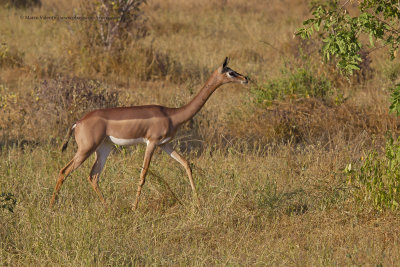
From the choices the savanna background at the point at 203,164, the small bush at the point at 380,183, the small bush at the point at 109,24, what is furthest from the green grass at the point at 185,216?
the small bush at the point at 109,24

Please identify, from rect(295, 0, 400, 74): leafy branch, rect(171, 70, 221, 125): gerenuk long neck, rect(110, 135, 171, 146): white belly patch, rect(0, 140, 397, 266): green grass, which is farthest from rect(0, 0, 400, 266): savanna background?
rect(295, 0, 400, 74): leafy branch

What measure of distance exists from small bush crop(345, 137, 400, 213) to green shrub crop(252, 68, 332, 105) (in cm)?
307

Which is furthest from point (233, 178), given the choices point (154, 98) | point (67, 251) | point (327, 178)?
point (154, 98)

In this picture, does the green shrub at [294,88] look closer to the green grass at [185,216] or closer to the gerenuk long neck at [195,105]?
the green grass at [185,216]

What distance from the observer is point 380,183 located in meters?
5.62

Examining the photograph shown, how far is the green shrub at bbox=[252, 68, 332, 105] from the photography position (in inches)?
350

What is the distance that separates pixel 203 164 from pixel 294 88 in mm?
2340

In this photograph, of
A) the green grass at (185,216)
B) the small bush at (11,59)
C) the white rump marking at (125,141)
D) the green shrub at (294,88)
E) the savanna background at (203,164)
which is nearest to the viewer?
the green grass at (185,216)

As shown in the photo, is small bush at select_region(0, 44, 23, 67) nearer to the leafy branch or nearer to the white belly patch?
the white belly patch

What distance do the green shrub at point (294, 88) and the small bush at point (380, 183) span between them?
3.07 metres

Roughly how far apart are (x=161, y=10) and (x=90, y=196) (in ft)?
39.0

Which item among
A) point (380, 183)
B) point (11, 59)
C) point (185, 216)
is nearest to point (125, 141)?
point (185, 216)

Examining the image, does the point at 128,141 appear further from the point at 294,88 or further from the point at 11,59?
the point at 11,59

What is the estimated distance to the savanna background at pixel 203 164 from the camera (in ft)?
16.5
